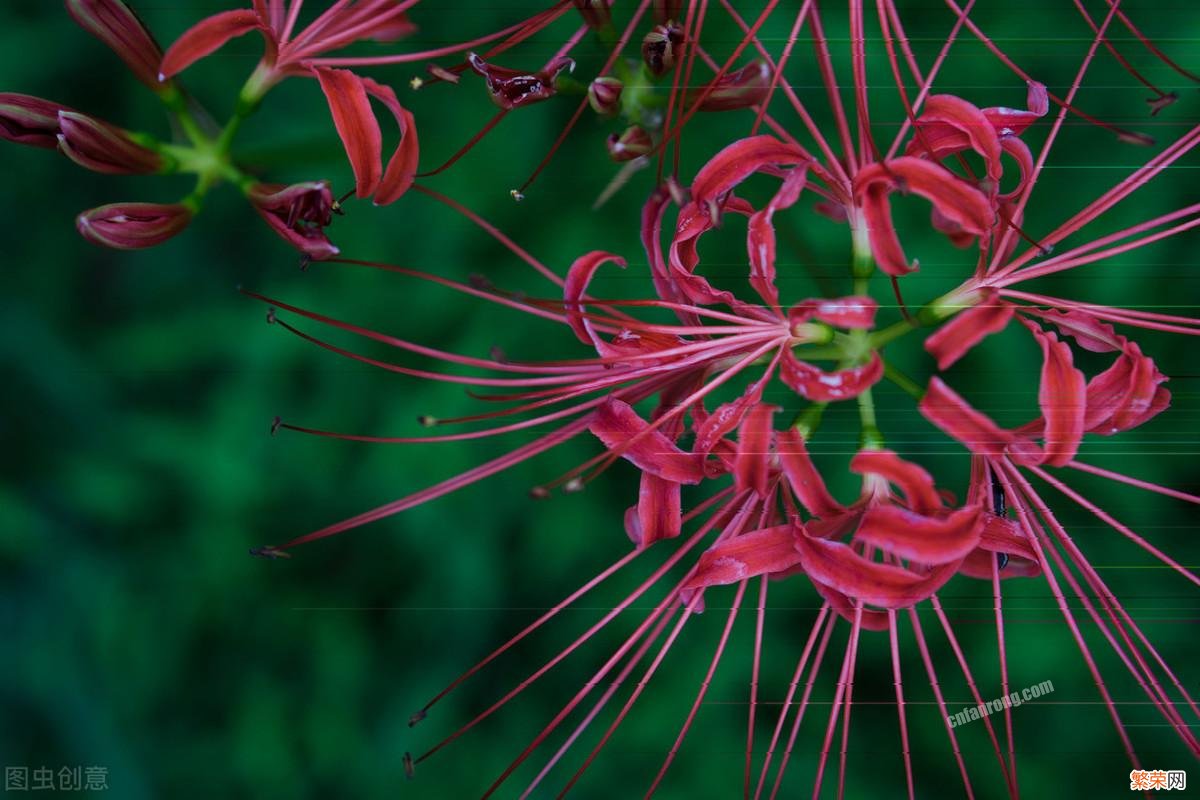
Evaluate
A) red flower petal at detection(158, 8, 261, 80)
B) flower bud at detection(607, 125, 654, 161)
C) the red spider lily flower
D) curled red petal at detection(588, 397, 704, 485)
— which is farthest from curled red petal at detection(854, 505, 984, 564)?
red flower petal at detection(158, 8, 261, 80)

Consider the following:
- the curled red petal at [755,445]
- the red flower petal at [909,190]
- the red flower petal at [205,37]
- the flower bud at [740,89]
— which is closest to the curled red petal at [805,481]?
the curled red petal at [755,445]

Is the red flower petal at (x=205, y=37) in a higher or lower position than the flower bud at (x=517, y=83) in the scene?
higher

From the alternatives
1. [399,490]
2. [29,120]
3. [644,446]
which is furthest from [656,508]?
[29,120]

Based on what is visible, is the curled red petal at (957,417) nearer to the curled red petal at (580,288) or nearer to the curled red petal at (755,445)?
the curled red petal at (755,445)

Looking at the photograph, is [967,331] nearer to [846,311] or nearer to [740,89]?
[846,311]

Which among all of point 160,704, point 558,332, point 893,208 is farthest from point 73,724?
point 893,208

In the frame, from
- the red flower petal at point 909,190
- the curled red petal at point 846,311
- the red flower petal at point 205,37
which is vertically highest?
the red flower petal at point 205,37

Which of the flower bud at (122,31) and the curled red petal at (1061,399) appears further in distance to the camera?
the flower bud at (122,31)
